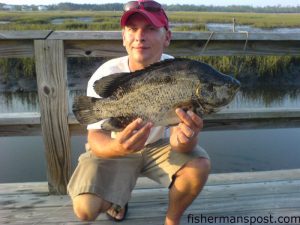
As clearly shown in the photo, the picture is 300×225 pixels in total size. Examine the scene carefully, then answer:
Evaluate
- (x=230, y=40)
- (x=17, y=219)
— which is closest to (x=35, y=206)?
(x=17, y=219)

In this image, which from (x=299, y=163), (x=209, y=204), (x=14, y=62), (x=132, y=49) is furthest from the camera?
(x=14, y=62)

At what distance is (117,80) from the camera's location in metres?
2.53

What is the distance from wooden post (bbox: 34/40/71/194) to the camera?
130 inches

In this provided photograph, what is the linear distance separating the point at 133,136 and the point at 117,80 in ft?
1.09

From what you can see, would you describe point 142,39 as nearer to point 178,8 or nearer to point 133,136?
point 133,136

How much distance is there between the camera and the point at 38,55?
330cm

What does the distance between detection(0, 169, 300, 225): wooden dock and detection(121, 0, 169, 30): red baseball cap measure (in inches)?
55.3

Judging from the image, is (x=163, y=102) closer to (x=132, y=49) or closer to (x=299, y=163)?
(x=132, y=49)

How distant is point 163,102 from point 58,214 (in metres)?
1.41

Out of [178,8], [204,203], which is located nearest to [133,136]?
[204,203]

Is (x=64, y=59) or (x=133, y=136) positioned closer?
(x=133, y=136)

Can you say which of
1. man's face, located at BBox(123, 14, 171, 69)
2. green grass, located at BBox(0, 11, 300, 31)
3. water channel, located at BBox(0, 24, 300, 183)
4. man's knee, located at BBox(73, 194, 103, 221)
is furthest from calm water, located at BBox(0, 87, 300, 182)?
green grass, located at BBox(0, 11, 300, 31)

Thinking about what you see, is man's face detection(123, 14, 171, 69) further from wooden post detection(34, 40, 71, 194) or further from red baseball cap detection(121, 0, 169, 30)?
wooden post detection(34, 40, 71, 194)

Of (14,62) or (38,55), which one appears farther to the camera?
(14,62)
